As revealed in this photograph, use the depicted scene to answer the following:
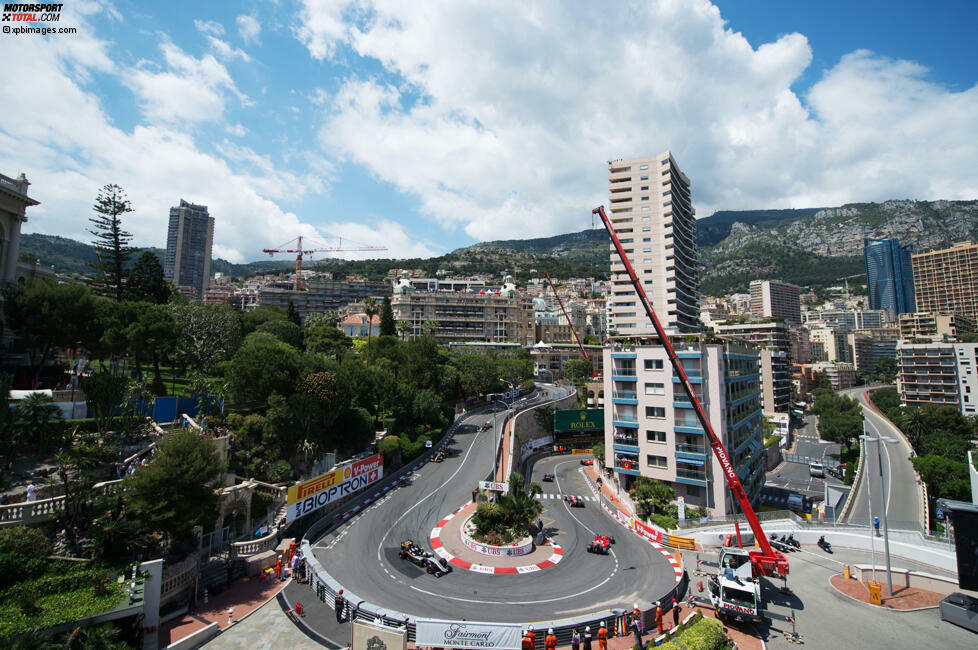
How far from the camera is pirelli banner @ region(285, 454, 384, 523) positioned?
103 ft

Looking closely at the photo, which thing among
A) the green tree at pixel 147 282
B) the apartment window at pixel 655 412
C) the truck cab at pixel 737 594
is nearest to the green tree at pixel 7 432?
the green tree at pixel 147 282

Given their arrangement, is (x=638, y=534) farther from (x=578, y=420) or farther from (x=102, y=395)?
(x=102, y=395)

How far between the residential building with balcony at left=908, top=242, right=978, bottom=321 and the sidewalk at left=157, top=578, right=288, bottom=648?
249563 mm

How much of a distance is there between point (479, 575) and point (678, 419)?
25319mm

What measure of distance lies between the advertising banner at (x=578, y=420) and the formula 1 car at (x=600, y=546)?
37577 mm

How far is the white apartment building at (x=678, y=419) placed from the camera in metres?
42.7

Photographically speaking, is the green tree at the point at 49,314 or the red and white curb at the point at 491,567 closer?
the red and white curb at the point at 491,567

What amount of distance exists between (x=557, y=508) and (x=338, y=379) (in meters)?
24.3

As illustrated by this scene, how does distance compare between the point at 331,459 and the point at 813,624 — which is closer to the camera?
the point at 813,624

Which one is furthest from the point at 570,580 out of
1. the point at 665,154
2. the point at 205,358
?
the point at 665,154

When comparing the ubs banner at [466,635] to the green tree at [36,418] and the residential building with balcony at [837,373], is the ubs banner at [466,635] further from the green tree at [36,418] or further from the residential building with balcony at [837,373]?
the residential building with balcony at [837,373]

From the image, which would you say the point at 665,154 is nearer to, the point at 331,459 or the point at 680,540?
the point at 680,540

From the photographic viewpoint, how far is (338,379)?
44094mm

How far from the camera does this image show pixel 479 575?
28.4m
